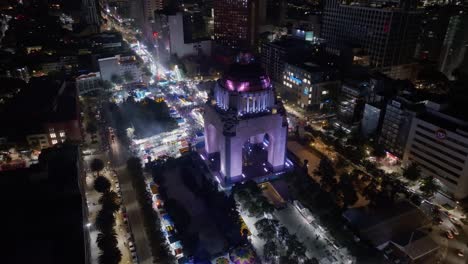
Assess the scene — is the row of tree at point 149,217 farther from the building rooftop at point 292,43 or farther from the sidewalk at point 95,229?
the building rooftop at point 292,43

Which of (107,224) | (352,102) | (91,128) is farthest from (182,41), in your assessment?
(107,224)

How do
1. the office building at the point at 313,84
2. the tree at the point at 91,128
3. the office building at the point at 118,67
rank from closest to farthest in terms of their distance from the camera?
the tree at the point at 91,128, the office building at the point at 313,84, the office building at the point at 118,67

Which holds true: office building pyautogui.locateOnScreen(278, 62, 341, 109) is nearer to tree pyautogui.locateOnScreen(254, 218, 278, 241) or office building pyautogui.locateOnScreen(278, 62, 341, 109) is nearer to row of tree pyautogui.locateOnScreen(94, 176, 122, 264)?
tree pyautogui.locateOnScreen(254, 218, 278, 241)

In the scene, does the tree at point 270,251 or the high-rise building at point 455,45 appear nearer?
Answer: the tree at point 270,251

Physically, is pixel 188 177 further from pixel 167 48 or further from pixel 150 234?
pixel 167 48

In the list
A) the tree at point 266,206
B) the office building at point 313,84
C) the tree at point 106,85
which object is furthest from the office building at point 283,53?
the tree at point 266,206

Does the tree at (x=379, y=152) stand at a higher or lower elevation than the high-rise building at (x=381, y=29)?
lower
